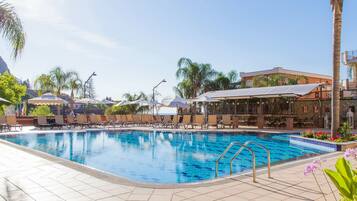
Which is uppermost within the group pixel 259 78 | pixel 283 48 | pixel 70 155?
pixel 283 48

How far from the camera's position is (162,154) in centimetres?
1098

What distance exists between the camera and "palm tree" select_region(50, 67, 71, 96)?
29.4 meters

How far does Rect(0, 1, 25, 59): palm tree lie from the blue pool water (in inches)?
157

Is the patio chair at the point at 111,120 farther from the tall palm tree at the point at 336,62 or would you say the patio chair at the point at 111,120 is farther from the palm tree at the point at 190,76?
the tall palm tree at the point at 336,62

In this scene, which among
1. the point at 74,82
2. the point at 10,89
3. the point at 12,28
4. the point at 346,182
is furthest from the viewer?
the point at 10,89

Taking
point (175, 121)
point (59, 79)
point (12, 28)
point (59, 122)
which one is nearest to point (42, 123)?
point (59, 122)

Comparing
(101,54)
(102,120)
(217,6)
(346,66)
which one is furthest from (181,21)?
(346,66)

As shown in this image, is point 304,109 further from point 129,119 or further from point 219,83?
point 129,119

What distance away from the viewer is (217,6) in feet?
54.4

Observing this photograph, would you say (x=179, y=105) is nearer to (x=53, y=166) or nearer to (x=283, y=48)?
(x=283, y=48)

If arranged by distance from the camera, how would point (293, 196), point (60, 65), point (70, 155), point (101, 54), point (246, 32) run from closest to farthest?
1. point (293, 196)
2. point (70, 155)
3. point (246, 32)
4. point (101, 54)
5. point (60, 65)

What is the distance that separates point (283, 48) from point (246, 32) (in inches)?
262

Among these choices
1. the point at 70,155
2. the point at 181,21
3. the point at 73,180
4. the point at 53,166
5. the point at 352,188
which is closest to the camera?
the point at 352,188

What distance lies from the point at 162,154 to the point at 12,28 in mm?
6343
